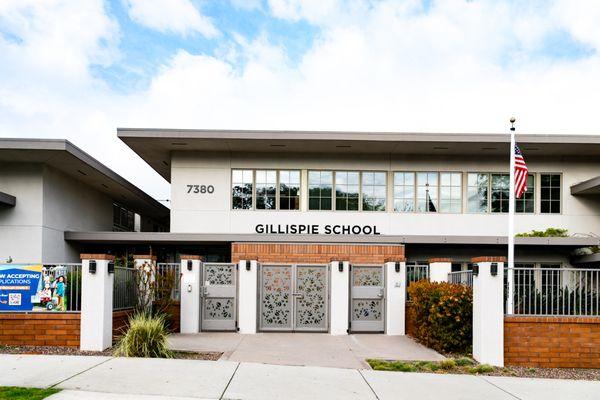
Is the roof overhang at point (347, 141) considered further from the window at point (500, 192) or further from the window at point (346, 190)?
the window at point (500, 192)

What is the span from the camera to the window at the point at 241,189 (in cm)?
2300

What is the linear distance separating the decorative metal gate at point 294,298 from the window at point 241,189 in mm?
6180

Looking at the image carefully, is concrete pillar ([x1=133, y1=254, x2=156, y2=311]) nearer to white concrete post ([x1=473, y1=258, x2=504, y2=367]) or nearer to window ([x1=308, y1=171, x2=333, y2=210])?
window ([x1=308, y1=171, x2=333, y2=210])

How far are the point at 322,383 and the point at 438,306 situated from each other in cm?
460

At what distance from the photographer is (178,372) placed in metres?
10.2

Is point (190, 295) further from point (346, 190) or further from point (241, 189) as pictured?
point (346, 190)

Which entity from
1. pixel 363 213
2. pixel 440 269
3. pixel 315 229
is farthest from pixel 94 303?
pixel 363 213

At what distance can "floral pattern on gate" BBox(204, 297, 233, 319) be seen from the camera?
17.0 m

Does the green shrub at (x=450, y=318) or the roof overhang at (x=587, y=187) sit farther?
the roof overhang at (x=587, y=187)

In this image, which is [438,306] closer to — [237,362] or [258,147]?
[237,362]

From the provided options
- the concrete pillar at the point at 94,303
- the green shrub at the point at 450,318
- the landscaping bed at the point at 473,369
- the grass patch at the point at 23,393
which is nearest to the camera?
the grass patch at the point at 23,393

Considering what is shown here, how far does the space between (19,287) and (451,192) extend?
51.4ft

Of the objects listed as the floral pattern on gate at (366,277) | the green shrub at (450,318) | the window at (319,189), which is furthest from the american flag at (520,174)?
the window at (319,189)

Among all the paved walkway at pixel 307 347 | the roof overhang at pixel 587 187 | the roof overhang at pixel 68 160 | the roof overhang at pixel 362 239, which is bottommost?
the paved walkway at pixel 307 347
